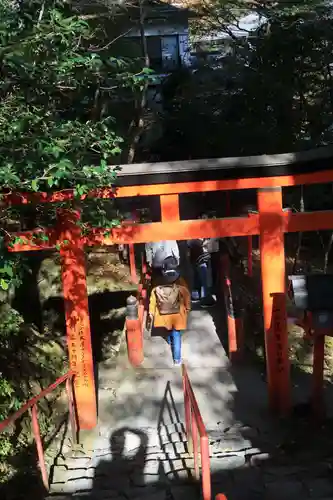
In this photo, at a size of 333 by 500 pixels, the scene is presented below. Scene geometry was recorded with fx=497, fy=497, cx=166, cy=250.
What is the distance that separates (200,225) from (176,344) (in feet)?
7.61

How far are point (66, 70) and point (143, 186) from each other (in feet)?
6.50

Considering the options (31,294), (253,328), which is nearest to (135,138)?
(31,294)

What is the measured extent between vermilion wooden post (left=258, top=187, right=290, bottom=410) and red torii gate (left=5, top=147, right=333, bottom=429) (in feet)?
0.04

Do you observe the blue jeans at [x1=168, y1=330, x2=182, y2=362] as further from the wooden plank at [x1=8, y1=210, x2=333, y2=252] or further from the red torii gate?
the wooden plank at [x1=8, y1=210, x2=333, y2=252]

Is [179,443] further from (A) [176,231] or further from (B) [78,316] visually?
(A) [176,231]

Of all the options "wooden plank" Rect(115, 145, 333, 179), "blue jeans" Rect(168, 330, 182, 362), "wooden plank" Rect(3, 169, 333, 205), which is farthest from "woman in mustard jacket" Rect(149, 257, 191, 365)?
"wooden plank" Rect(115, 145, 333, 179)

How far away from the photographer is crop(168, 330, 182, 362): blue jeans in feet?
23.4

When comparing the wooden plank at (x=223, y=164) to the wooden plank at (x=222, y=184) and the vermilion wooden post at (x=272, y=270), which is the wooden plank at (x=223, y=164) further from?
the vermilion wooden post at (x=272, y=270)

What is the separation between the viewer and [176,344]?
7.19 metres

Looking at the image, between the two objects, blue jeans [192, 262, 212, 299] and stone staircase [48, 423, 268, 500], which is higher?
blue jeans [192, 262, 212, 299]

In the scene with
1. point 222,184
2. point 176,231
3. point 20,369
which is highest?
point 222,184

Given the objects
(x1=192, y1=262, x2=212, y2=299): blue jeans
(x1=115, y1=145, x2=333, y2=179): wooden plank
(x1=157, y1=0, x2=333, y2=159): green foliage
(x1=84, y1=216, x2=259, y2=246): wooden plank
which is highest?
(x1=157, y1=0, x2=333, y2=159): green foliage

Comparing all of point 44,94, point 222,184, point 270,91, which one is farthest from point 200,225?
point 270,91

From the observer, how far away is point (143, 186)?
5.48 metres
